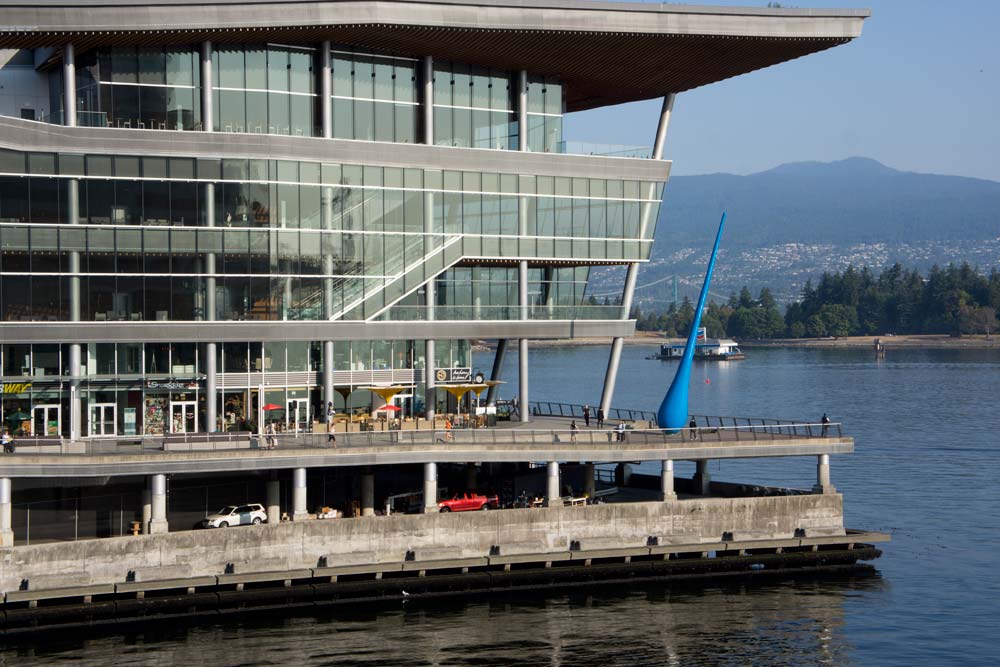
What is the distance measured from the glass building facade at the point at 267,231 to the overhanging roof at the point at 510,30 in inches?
80.3

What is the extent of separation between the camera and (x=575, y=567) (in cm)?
6756

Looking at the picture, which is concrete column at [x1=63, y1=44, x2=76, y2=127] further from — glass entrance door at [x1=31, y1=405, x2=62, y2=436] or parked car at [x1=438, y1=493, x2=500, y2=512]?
parked car at [x1=438, y1=493, x2=500, y2=512]

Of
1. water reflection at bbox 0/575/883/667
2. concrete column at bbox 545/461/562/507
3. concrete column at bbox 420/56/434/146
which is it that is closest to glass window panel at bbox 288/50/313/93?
concrete column at bbox 420/56/434/146

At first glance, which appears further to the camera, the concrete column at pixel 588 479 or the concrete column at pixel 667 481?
the concrete column at pixel 588 479

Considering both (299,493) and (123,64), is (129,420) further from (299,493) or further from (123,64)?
(123,64)

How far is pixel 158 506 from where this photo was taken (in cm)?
6284

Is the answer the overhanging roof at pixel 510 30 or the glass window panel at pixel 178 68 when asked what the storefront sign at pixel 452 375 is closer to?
the overhanging roof at pixel 510 30

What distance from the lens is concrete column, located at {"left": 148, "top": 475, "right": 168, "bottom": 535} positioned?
204 ft

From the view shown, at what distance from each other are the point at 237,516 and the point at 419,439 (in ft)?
30.5

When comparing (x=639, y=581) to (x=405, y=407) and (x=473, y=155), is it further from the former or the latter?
(x=473, y=155)

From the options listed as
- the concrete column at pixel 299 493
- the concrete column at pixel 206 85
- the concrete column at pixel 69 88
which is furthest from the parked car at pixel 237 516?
the concrete column at pixel 69 88

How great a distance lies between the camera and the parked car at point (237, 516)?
6612cm

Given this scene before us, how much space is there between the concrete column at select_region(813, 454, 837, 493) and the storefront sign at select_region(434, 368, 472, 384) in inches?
771

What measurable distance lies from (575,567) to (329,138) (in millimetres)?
24751
